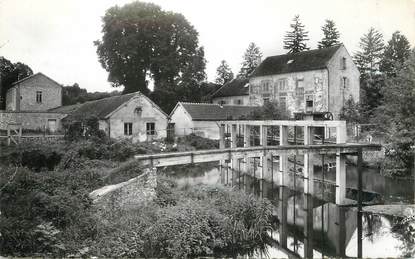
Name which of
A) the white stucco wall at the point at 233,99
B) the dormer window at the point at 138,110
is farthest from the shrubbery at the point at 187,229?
the white stucco wall at the point at 233,99

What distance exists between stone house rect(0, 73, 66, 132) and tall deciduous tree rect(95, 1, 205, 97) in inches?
216

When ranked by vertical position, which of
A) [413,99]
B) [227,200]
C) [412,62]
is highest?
[412,62]

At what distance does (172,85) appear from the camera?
33.8 meters

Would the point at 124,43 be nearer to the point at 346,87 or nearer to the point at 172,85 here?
the point at 172,85

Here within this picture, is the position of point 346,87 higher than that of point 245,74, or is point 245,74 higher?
point 245,74

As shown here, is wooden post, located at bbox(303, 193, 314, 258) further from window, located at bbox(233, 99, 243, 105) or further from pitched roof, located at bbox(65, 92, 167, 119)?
window, located at bbox(233, 99, 243, 105)

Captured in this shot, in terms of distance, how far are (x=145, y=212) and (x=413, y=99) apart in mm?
15195

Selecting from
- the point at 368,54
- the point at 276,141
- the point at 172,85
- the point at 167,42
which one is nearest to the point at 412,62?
the point at 276,141

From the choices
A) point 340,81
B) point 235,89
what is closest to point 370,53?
point 340,81

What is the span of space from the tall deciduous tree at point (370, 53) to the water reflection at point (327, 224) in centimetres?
2689

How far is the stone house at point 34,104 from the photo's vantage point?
24862 millimetres

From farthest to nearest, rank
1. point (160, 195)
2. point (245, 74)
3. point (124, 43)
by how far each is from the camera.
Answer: point (245, 74) → point (124, 43) → point (160, 195)

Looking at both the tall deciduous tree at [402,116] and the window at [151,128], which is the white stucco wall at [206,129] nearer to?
the window at [151,128]

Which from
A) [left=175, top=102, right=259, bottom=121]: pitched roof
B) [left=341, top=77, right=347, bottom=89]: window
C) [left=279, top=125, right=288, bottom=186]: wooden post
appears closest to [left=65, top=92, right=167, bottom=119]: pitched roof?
[left=175, top=102, right=259, bottom=121]: pitched roof
